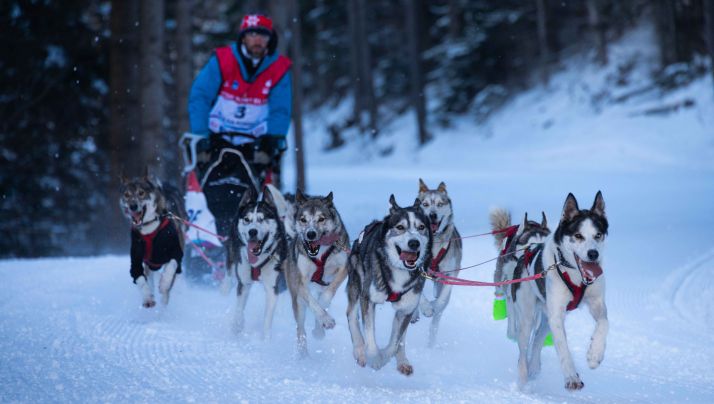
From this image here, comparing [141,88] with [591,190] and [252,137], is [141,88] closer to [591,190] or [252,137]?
[252,137]

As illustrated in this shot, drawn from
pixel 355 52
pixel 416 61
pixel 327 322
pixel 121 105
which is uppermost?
pixel 355 52

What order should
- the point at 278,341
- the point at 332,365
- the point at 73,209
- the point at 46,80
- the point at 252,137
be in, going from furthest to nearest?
the point at 73,209, the point at 46,80, the point at 252,137, the point at 278,341, the point at 332,365

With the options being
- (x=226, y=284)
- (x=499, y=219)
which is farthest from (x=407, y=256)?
(x=226, y=284)

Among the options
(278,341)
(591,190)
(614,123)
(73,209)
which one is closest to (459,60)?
(614,123)

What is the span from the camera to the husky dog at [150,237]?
5746mm

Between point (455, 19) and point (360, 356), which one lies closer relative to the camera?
point (360, 356)

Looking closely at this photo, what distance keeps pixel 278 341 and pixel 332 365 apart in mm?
780

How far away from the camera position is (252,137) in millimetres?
6410

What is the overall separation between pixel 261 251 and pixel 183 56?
7566mm

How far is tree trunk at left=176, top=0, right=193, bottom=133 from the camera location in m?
11.9

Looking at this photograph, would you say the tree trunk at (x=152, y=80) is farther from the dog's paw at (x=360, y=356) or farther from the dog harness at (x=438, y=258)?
the dog's paw at (x=360, y=356)

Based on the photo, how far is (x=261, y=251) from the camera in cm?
540

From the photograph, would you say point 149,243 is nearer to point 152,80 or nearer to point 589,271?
point 589,271

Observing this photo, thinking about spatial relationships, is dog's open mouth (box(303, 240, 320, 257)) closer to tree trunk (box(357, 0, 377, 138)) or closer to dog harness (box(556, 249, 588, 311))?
dog harness (box(556, 249, 588, 311))
